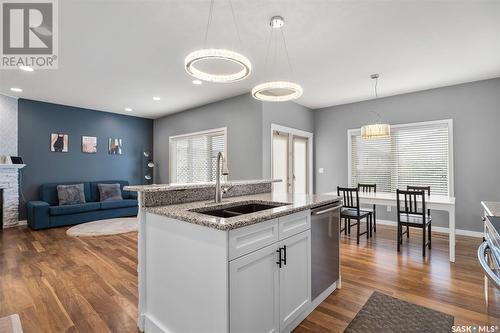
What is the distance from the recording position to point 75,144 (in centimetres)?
610

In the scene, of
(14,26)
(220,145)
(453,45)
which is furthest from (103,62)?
(453,45)

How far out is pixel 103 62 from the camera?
3539 millimetres

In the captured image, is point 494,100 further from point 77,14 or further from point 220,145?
point 77,14

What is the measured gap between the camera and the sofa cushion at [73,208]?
505 centimetres

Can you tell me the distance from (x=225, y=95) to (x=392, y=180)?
13.1 ft

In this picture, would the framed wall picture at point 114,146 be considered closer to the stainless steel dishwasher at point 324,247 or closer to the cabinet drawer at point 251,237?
the stainless steel dishwasher at point 324,247

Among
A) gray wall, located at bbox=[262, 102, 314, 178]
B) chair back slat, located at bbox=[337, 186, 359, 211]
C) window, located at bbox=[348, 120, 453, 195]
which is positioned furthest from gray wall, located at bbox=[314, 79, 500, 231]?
Result: gray wall, located at bbox=[262, 102, 314, 178]

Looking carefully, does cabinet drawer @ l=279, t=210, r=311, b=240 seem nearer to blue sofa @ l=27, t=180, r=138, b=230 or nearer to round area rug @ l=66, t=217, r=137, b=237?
round area rug @ l=66, t=217, r=137, b=237

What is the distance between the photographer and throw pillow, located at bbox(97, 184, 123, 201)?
20.0ft

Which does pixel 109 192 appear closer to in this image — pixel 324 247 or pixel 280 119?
pixel 280 119

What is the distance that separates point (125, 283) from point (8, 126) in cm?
491

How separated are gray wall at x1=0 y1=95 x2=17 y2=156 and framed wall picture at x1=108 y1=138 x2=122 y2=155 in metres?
1.88

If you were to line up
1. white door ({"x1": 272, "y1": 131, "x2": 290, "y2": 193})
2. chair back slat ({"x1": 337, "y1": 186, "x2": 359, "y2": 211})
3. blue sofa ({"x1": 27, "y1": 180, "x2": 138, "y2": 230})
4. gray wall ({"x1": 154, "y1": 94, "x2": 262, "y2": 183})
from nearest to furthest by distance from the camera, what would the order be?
1. chair back slat ({"x1": 337, "y1": 186, "x2": 359, "y2": 211})
2. gray wall ({"x1": 154, "y1": 94, "x2": 262, "y2": 183})
3. blue sofa ({"x1": 27, "y1": 180, "x2": 138, "y2": 230})
4. white door ({"x1": 272, "y1": 131, "x2": 290, "y2": 193})

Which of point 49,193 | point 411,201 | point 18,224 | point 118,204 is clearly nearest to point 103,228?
point 118,204
